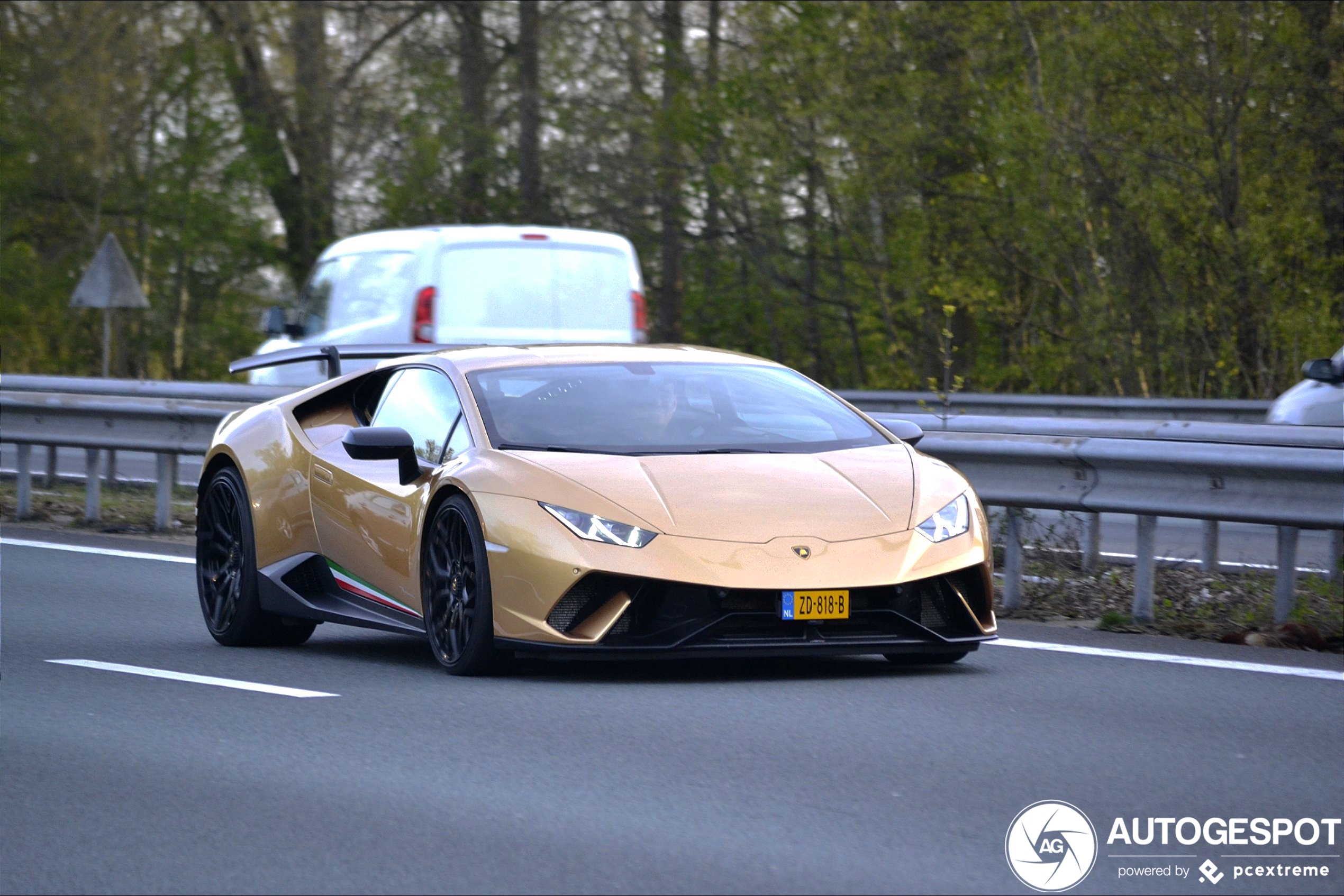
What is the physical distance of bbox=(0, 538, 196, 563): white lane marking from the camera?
1231 centimetres

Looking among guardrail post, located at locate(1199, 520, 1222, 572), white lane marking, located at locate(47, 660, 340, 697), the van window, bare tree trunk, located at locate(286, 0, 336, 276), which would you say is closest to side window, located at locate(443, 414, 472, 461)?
white lane marking, located at locate(47, 660, 340, 697)

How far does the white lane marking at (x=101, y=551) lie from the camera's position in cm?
1231

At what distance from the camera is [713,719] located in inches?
258

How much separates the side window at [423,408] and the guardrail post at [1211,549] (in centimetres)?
445

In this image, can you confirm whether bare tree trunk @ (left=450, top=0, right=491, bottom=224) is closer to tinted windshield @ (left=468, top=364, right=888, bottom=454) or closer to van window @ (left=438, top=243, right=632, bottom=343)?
van window @ (left=438, top=243, right=632, bottom=343)

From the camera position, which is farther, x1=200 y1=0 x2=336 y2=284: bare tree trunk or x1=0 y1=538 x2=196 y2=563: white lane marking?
x1=200 y1=0 x2=336 y2=284: bare tree trunk

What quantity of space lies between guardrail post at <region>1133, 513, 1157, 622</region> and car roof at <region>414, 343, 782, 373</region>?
194 centimetres

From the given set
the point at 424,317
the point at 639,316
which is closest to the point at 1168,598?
the point at 639,316

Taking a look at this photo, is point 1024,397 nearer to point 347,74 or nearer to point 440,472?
point 440,472

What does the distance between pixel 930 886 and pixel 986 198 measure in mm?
18256

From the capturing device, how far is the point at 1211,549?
10.9m

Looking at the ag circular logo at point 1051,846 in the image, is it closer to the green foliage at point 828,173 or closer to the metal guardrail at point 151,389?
the green foliage at point 828,173

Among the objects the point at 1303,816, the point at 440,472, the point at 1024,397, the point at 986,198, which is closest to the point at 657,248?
the point at 986,198

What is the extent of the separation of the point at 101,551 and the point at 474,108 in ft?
59.2
